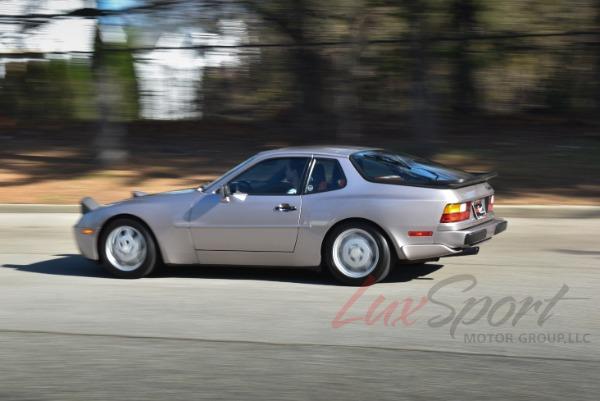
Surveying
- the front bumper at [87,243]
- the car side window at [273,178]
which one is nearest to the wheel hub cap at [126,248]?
the front bumper at [87,243]

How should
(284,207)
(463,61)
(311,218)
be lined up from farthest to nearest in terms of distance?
(463,61) < (284,207) < (311,218)

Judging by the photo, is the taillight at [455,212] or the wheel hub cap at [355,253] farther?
the wheel hub cap at [355,253]

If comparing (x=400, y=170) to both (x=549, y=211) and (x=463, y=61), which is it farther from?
(x=463, y=61)

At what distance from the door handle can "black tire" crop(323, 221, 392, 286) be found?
42 centimetres

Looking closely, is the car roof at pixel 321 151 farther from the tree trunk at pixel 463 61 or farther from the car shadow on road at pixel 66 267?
the tree trunk at pixel 463 61

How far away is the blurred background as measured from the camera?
666 inches

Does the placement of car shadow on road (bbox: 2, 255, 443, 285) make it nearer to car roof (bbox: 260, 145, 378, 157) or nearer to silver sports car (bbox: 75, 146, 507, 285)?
silver sports car (bbox: 75, 146, 507, 285)

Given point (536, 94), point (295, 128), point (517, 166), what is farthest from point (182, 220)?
point (536, 94)

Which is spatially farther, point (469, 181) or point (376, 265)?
point (469, 181)

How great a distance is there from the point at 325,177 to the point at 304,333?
82.9 inches

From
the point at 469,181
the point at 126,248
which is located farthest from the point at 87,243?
the point at 469,181

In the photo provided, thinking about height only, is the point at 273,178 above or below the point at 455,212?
above

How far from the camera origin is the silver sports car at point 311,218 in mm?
7766

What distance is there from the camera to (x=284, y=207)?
8.12 meters
